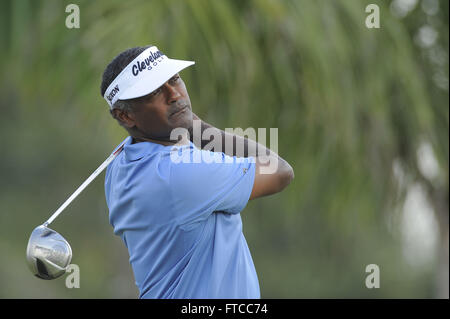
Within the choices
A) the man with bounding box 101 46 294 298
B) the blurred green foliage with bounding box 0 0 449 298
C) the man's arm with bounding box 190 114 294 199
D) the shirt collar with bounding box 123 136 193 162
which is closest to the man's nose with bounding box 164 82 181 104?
the man with bounding box 101 46 294 298

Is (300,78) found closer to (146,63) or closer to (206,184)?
(146,63)

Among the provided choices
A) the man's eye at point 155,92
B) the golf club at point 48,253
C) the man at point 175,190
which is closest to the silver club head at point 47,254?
the golf club at point 48,253

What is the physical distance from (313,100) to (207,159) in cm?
A: 194

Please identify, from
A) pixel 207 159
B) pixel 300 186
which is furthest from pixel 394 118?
pixel 207 159

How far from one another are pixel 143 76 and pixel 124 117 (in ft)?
0.65

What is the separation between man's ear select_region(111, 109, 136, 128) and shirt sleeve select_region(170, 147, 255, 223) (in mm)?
271

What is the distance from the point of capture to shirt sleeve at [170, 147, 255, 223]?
257 cm

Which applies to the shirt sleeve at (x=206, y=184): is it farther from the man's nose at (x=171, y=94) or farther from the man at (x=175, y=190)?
the man's nose at (x=171, y=94)

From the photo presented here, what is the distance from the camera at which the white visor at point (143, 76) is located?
2652 mm

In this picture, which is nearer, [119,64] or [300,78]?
[119,64]

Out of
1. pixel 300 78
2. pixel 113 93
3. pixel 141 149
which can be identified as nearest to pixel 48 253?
pixel 141 149

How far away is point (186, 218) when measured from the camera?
2.60 meters

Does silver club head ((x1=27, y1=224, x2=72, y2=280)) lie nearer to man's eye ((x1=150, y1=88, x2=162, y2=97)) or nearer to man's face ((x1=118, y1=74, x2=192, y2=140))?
man's face ((x1=118, y1=74, x2=192, y2=140))

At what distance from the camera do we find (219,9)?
12.8ft
